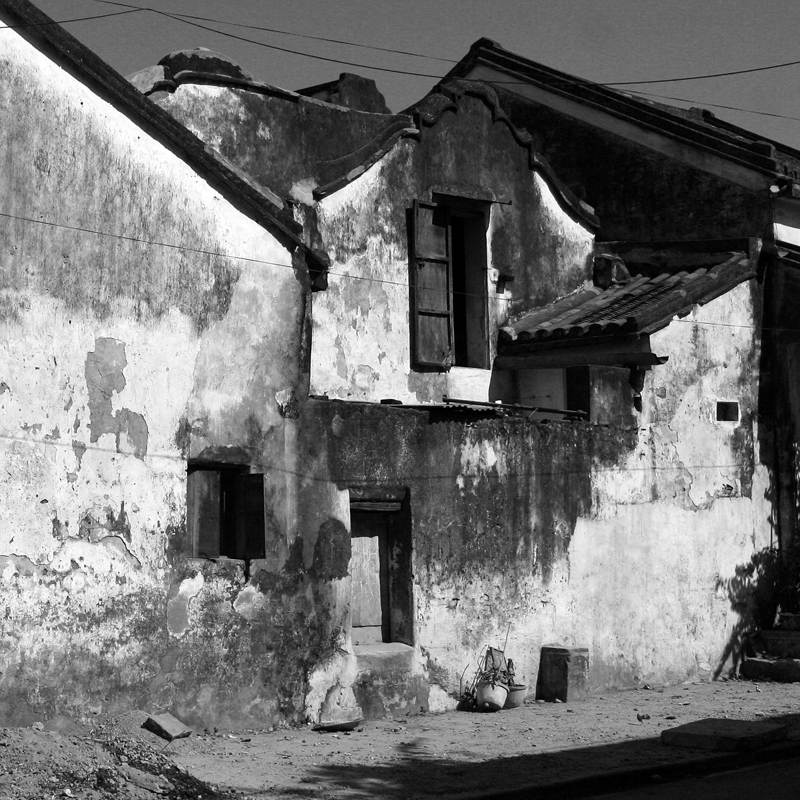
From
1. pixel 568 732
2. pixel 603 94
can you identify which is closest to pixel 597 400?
pixel 568 732

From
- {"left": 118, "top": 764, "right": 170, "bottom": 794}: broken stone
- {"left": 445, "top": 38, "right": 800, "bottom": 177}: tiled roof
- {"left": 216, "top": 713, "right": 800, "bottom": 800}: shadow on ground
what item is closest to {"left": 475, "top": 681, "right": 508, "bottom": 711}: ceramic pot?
{"left": 216, "top": 713, "right": 800, "bottom": 800}: shadow on ground

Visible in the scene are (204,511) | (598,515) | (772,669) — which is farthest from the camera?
(772,669)

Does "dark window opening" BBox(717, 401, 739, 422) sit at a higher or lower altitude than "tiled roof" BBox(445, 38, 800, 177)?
lower

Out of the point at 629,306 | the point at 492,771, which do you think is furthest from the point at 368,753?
the point at 629,306

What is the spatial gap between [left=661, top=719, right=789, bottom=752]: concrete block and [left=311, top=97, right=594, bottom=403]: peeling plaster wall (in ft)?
17.6

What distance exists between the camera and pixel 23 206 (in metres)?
9.45

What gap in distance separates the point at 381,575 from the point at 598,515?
8.64 ft

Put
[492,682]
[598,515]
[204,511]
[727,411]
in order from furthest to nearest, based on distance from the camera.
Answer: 1. [727,411]
2. [598,515]
3. [492,682]
4. [204,511]

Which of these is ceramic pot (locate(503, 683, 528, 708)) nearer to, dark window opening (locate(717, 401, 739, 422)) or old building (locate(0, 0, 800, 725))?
old building (locate(0, 0, 800, 725))

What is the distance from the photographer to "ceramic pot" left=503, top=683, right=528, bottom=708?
468 inches

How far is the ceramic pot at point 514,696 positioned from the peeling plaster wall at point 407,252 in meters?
3.65

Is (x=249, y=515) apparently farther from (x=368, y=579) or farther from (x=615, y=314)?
(x=615, y=314)

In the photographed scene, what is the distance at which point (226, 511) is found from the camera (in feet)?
35.1

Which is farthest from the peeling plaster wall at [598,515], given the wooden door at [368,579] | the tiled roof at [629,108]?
the tiled roof at [629,108]
